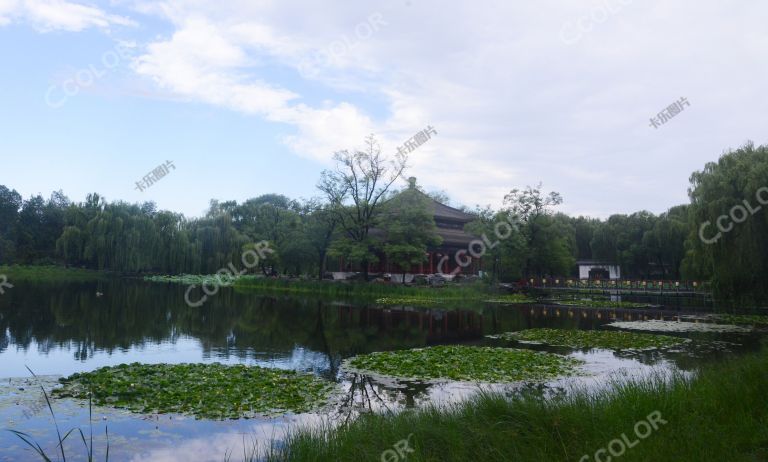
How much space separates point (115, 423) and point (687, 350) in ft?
43.3

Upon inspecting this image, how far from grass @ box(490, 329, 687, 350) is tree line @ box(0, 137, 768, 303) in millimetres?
6672

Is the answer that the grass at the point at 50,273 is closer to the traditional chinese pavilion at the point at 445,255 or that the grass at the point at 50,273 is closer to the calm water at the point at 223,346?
the calm water at the point at 223,346

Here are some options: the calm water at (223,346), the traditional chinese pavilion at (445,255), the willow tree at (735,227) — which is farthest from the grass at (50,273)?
the willow tree at (735,227)

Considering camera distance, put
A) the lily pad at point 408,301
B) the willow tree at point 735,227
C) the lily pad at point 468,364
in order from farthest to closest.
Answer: the lily pad at point 408,301
the willow tree at point 735,227
the lily pad at point 468,364

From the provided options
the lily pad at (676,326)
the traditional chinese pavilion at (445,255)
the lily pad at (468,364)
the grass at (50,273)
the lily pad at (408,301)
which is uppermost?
the traditional chinese pavilion at (445,255)

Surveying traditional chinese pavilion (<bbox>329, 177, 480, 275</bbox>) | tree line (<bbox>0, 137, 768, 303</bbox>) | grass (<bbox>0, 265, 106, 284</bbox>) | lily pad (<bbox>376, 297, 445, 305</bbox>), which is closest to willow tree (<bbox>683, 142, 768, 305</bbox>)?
tree line (<bbox>0, 137, 768, 303</bbox>)

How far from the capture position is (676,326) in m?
19.4

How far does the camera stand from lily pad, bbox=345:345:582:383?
1045 cm

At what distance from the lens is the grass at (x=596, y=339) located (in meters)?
14.9

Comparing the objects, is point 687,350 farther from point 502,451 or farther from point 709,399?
point 502,451

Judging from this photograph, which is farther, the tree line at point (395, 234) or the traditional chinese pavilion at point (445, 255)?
the traditional chinese pavilion at point (445, 255)

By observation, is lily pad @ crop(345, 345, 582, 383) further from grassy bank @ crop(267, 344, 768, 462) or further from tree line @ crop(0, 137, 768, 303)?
tree line @ crop(0, 137, 768, 303)

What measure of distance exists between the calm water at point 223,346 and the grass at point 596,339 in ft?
2.91

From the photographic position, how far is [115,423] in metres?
7.16
